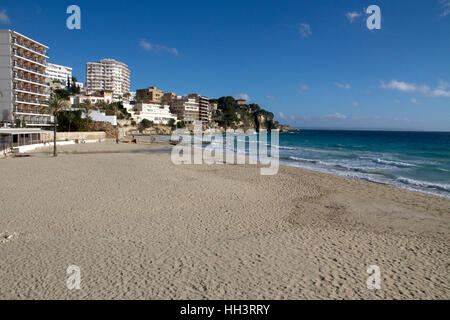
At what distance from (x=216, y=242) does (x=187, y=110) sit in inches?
4189

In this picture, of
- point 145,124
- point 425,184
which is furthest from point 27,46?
point 425,184

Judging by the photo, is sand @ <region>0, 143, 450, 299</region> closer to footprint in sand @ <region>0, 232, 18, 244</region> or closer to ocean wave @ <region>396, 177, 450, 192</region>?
footprint in sand @ <region>0, 232, 18, 244</region>

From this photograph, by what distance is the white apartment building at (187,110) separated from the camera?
109 m

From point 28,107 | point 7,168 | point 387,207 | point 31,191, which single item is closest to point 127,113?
point 28,107

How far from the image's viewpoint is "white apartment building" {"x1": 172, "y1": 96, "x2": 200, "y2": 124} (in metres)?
109

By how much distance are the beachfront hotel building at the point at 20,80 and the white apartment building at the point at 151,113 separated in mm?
43807

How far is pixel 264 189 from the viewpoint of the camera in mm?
12750

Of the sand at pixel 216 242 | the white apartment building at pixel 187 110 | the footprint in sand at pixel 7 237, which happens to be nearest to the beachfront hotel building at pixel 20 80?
the sand at pixel 216 242

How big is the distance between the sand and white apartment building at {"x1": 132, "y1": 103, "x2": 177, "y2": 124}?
80.3 meters

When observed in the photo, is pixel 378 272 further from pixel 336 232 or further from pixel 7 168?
pixel 7 168

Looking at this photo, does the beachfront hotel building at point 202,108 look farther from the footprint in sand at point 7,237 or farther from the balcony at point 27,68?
the footprint in sand at point 7,237

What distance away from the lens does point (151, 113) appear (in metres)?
92.9

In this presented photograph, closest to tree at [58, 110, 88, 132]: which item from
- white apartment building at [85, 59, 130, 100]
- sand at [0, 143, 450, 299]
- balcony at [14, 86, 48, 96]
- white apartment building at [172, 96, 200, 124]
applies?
balcony at [14, 86, 48, 96]
